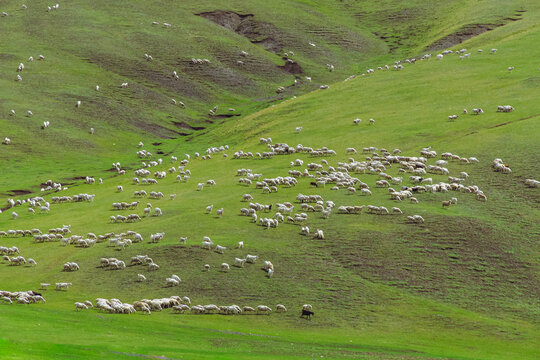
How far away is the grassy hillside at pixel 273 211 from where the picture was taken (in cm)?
4269

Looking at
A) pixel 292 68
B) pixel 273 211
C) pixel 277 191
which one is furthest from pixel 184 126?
pixel 273 211

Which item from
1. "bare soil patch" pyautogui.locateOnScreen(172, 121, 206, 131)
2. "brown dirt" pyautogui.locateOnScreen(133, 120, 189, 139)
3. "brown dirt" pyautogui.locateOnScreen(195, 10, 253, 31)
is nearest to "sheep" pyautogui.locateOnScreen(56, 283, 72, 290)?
"brown dirt" pyautogui.locateOnScreen(133, 120, 189, 139)

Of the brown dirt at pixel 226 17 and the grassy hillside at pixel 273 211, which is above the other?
the brown dirt at pixel 226 17

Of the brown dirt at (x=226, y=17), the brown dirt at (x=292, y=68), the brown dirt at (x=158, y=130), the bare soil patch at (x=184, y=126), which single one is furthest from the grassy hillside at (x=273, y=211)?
the brown dirt at (x=226, y=17)

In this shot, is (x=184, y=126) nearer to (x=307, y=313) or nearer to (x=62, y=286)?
(x=62, y=286)

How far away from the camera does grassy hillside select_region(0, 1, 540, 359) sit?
42.7 meters

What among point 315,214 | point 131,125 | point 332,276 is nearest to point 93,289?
point 332,276

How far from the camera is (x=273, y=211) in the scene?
Result: 63375mm

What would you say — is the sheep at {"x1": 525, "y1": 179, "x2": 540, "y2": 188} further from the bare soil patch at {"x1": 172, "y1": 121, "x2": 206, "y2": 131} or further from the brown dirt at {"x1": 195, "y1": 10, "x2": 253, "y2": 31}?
the brown dirt at {"x1": 195, "y1": 10, "x2": 253, "y2": 31}

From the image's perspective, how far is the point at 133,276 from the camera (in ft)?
169

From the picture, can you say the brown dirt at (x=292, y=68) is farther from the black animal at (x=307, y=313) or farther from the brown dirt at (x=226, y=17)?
the black animal at (x=307, y=313)

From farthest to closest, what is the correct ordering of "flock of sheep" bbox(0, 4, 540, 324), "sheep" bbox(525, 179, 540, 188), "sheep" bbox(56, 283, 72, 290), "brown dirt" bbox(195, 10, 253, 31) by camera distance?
"brown dirt" bbox(195, 10, 253, 31)
"sheep" bbox(525, 179, 540, 188)
"sheep" bbox(56, 283, 72, 290)
"flock of sheep" bbox(0, 4, 540, 324)

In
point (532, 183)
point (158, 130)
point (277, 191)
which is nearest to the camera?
point (532, 183)

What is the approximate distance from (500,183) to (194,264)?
29.3 metres
